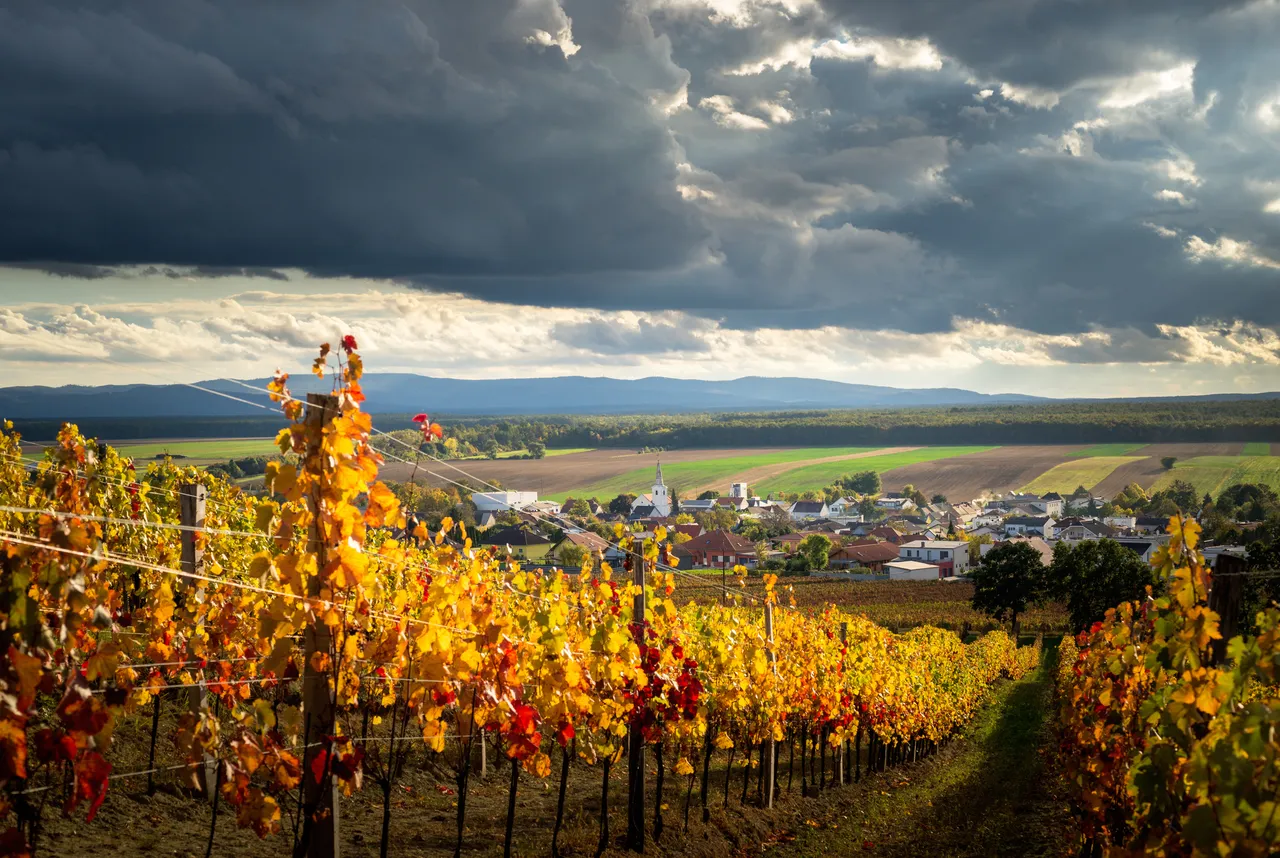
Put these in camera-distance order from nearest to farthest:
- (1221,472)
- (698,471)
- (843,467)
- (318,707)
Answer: (318,707) → (1221,472) → (698,471) → (843,467)

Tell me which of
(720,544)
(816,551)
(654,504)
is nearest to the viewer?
(816,551)

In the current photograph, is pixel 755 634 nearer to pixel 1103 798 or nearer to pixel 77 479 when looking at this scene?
pixel 1103 798

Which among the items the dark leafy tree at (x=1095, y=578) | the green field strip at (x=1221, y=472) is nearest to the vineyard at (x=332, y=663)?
the dark leafy tree at (x=1095, y=578)

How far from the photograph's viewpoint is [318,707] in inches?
220

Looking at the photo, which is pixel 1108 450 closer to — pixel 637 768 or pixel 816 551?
pixel 816 551

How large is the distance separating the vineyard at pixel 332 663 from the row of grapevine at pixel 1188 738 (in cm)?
398

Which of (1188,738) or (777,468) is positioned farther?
(777,468)

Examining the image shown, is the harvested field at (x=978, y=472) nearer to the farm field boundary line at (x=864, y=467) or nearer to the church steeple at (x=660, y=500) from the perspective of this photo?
the farm field boundary line at (x=864, y=467)

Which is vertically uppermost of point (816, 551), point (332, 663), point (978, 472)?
point (332, 663)

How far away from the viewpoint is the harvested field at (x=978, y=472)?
137 metres

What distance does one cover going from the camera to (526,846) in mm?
10641

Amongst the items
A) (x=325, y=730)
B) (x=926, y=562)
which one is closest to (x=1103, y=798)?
(x=325, y=730)

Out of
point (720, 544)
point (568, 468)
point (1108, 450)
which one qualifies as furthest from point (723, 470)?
point (1108, 450)

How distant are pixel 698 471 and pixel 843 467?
964 inches
